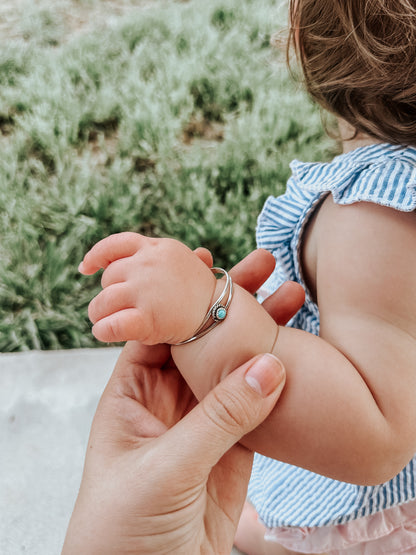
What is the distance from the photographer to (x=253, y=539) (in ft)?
4.50

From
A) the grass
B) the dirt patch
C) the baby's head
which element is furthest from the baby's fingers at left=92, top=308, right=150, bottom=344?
the dirt patch

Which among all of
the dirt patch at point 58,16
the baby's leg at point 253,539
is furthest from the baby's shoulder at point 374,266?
the dirt patch at point 58,16

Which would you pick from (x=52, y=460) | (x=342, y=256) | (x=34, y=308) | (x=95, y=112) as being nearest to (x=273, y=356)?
(x=342, y=256)

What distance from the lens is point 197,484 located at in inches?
34.9

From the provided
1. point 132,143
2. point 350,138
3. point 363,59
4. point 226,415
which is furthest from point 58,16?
point 226,415


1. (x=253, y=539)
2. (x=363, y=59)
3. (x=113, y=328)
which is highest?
(x=363, y=59)

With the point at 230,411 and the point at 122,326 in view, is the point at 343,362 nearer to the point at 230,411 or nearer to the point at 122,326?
the point at 230,411

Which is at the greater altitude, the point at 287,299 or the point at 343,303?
the point at 343,303

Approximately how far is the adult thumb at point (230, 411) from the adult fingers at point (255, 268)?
11.2 inches

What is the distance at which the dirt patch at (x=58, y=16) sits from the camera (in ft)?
8.89

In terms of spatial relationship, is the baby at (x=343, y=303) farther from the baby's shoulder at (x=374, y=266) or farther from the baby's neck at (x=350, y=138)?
the baby's neck at (x=350, y=138)

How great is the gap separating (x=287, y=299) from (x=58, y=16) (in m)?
2.35

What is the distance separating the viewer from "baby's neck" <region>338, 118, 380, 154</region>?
3.60 ft

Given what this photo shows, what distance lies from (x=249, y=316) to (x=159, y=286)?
137 mm
